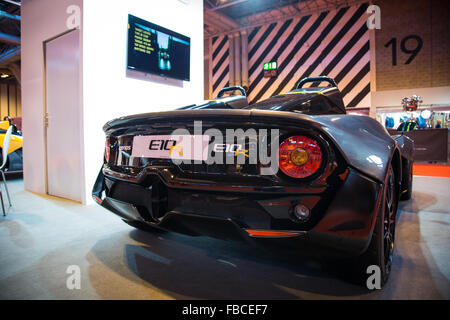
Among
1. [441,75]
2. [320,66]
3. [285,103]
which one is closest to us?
[285,103]

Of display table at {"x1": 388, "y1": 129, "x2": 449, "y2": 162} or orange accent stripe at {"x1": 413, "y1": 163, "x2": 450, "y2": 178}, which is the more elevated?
display table at {"x1": 388, "y1": 129, "x2": 449, "y2": 162}

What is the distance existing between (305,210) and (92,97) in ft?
9.27

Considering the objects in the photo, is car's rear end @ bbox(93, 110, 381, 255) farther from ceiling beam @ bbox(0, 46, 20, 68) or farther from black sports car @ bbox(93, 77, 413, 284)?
ceiling beam @ bbox(0, 46, 20, 68)

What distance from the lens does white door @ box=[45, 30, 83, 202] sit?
10.1ft

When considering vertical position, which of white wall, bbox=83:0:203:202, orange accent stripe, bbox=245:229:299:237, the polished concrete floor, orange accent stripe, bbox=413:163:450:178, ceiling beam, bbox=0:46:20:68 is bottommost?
the polished concrete floor

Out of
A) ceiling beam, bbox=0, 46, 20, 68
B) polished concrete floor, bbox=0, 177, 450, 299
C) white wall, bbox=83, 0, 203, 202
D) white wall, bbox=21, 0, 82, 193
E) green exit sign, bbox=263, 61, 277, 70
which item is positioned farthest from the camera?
ceiling beam, bbox=0, 46, 20, 68

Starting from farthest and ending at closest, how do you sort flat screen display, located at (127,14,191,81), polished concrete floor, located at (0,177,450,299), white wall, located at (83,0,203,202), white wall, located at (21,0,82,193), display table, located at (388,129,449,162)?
display table, located at (388,129,449,162) → white wall, located at (21,0,82,193) → flat screen display, located at (127,14,191,81) → white wall, located at (83,0,203,202) → polished concrete floor, located at (0,177,450,299)

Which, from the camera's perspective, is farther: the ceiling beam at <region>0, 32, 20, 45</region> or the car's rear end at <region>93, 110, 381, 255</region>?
the ceiling beam at <region>0, 32, 20, 45</region>

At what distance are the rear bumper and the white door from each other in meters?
2.40

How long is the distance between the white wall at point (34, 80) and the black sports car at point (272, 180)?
313cm

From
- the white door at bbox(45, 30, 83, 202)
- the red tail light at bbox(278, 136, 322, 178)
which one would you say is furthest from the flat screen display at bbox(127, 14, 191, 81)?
the red tail light at bbox(278, 136, 322, 178)
